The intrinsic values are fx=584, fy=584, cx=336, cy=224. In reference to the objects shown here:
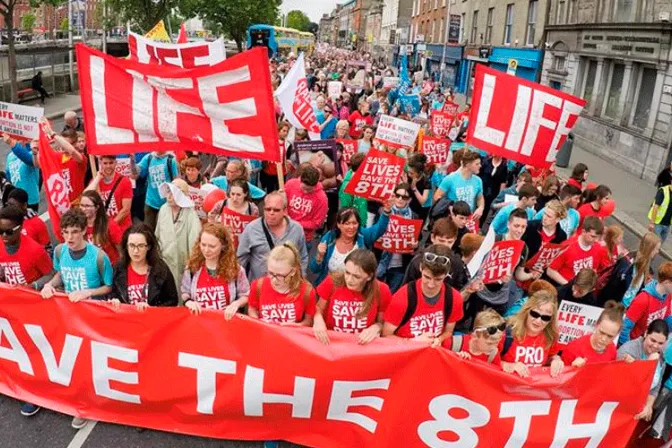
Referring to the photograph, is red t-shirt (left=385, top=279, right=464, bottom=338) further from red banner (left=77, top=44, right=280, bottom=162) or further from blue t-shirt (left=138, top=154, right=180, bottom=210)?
blue t-shirt (left=138, top=154, right=180, bottom=210)

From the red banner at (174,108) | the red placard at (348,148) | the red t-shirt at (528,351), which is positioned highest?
the red banner at (174,108)

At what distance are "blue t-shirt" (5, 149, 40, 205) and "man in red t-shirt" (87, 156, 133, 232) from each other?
1.72 metres

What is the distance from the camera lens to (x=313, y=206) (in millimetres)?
6141

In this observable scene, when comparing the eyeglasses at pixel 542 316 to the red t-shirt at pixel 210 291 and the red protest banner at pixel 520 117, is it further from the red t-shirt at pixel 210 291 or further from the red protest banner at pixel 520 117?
the red protest banner at pixel 520 117

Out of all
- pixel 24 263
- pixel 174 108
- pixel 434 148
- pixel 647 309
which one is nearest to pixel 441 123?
pixel 434 148

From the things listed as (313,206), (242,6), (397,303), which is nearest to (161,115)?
(313,206)

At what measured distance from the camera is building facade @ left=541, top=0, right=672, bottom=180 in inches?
632

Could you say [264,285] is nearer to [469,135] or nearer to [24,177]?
[469,135]

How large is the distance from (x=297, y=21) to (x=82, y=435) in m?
177

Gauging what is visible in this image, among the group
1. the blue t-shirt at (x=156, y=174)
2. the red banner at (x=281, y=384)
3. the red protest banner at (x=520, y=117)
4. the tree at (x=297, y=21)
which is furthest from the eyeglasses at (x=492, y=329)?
the tree at (x=297, y=21)

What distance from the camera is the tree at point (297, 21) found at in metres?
171

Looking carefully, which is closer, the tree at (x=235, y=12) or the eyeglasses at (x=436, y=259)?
the eyeglasses at (x=436, y=259)

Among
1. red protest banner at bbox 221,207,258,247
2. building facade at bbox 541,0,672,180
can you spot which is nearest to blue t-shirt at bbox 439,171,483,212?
red protest banner at bbox 221,207,258,247

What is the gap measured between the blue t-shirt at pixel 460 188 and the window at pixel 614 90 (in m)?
14.6
